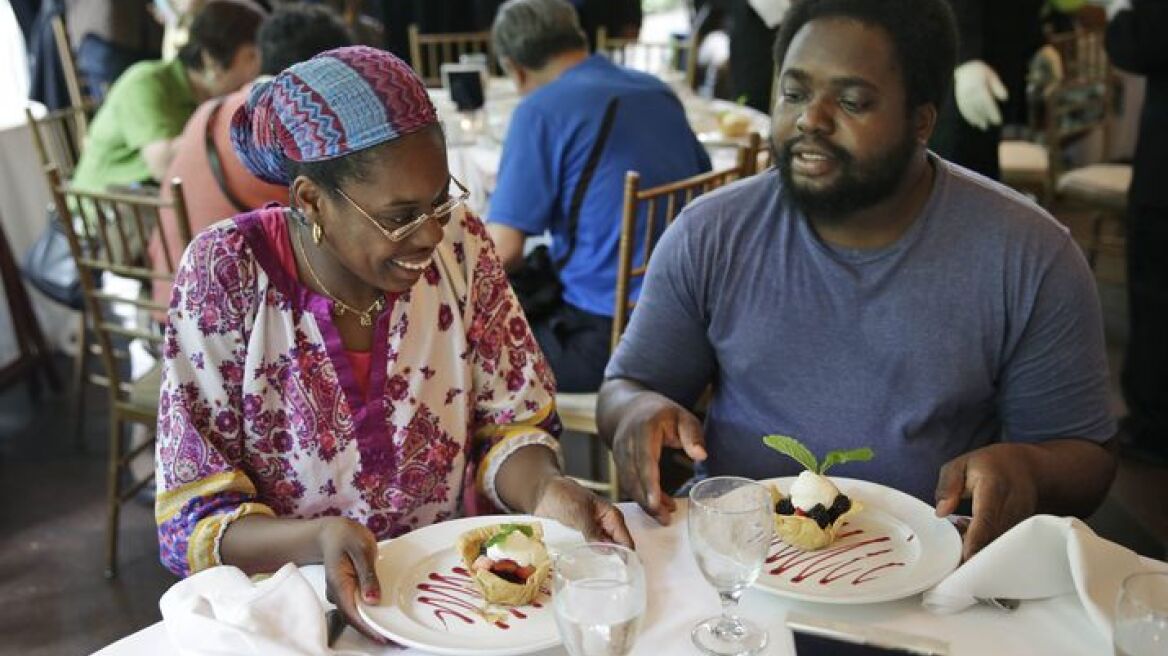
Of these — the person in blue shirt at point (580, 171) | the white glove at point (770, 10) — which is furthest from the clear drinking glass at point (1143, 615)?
the white glove at point (770, 10)

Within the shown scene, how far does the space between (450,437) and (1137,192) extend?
2.61 meters

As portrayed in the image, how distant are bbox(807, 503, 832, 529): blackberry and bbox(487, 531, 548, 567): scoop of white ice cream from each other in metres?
0.33

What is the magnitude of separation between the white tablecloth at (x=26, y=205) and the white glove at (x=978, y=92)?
10.8 ft

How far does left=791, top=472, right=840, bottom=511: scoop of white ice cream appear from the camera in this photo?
4.47ft

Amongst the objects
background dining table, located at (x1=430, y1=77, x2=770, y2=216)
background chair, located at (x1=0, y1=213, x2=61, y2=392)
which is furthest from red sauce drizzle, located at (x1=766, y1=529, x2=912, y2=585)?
background chair, located at (x1=0, y1=213, x2=61, y2=392)

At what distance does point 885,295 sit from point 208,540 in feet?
3.33

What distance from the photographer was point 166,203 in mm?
2580

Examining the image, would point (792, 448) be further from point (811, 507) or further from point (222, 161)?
point (222, 161)

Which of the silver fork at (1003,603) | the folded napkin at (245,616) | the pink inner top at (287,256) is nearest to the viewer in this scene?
the folded napkin at (245,616)

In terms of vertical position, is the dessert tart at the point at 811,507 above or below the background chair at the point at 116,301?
above

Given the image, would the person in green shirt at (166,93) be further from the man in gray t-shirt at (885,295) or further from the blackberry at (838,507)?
the blackberry at (838,507)

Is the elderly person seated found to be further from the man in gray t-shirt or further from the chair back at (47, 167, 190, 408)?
the man in gray t-shirt

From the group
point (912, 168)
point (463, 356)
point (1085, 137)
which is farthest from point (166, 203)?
point (1085, 137)

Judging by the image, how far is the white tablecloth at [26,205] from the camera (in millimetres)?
4156
